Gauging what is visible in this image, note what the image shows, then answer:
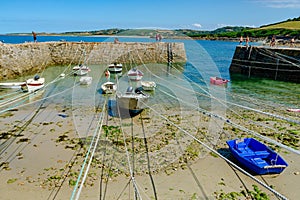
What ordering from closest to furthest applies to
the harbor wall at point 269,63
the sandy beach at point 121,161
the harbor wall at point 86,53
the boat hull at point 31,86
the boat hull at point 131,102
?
the sandy beach at point 121,161 < the boat hull at point 131,102 < the boat hull at point 31,86 < the harbor wall at point 269,63 < the harbor wall at point 86,53

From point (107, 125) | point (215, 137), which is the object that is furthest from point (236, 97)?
point (107, 125)

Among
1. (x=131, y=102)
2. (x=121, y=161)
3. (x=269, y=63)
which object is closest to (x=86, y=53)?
(x=269, y=63)

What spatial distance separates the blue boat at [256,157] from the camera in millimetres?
9523

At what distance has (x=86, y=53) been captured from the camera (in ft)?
139

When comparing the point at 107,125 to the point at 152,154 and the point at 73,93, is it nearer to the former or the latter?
the point at 152,154

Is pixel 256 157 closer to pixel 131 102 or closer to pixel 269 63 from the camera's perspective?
pixel 131 102

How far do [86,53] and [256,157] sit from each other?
36340 mm

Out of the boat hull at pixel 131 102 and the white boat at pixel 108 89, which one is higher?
the boat hull at pixel 131 102

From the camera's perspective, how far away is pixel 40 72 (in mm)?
34844

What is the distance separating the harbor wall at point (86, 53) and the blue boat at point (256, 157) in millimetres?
27109

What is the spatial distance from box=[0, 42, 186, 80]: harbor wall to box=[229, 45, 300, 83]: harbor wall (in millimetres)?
12631

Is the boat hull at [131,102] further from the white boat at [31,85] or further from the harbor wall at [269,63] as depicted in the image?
the harbor wall at [269,63]

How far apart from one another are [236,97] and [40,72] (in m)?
25.4

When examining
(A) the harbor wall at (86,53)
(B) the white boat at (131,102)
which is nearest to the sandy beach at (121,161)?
(B) the white boat at (131,102)
